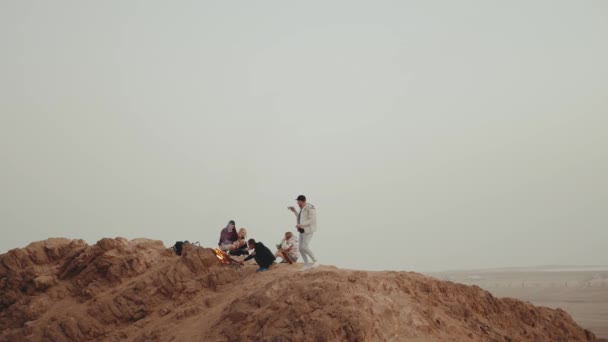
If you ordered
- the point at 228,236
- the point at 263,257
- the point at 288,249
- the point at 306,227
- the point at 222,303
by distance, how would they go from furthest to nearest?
the point at 228,236, the point at 288,249, the point at 263,257, the point at 306,227, the point at 222,303

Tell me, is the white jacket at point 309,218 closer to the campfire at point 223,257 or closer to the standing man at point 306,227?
the standing man at point 306,227

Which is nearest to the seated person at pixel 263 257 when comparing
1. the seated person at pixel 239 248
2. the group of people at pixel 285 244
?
the group of people at pixel 285 244

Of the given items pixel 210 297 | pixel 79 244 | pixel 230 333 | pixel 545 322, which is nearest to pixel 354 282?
pixel 230 333

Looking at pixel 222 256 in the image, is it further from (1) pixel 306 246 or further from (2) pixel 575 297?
(2) pixel 575 297

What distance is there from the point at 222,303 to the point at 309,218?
3008 millimetres

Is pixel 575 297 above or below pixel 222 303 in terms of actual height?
below

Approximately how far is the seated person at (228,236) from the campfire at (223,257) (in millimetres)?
179

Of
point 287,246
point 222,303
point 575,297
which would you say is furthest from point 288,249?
point 575,297

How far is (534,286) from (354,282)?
42.8m

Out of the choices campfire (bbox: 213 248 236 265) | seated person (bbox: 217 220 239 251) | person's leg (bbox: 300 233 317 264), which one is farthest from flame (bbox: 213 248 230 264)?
person's leg (bbox: 300 233 317 264)

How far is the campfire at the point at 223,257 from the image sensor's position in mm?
14734

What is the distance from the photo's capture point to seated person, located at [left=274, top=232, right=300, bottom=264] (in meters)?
14.4

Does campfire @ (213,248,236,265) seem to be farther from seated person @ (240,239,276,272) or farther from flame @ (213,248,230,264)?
seated person @ (240,239,276,272)

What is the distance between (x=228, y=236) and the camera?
1535cm
